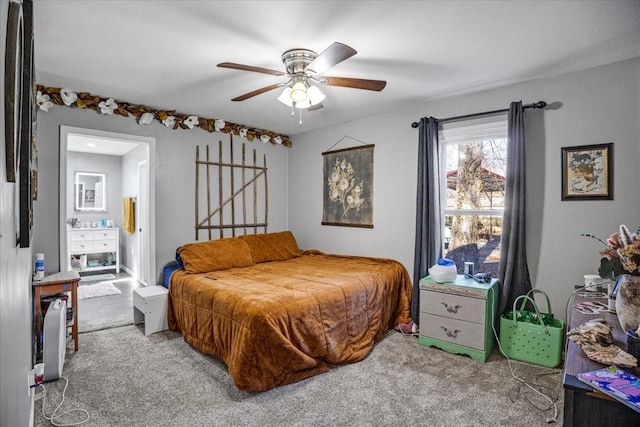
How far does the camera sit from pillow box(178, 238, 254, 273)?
3543 millimetres

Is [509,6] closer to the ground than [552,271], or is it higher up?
higher up

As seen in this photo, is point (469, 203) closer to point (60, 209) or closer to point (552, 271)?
point (552, 271)

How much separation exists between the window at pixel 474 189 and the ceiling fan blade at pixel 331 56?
1770 mm

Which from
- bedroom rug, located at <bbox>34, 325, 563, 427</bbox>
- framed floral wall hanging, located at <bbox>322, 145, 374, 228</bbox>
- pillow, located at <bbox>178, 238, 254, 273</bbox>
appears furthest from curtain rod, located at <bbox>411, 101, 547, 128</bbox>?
pillow, located at <bbox>178, 238, 254, 273</bbox>

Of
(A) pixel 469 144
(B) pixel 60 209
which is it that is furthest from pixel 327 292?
(B) pixel 60 209

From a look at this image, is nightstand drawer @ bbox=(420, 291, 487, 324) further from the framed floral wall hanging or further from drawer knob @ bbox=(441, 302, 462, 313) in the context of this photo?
the framed floral wall hanging

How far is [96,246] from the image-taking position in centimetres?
611

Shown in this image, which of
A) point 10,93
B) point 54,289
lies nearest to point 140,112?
point 54,289

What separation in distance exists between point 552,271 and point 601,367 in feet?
6.17

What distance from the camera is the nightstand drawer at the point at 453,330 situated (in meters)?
2.78

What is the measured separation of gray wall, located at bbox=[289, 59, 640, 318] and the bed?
2.28 feet

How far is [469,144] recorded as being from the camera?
3.42m

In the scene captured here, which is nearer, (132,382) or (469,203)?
(132,382)

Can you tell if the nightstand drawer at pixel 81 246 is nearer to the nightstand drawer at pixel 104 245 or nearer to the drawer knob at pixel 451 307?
the nightstand drawer at pixel 104 245
